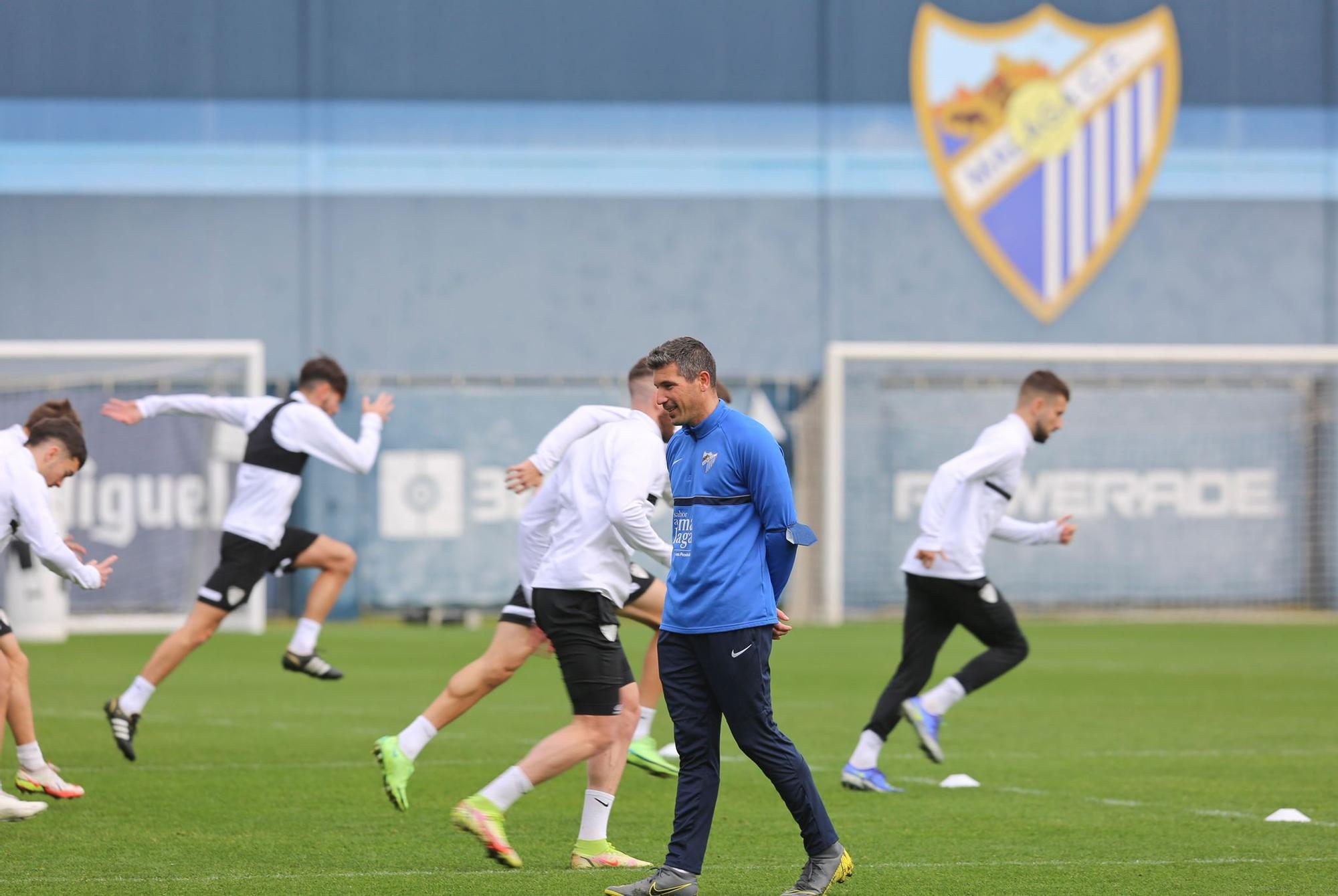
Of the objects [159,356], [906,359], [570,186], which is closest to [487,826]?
[159,356]

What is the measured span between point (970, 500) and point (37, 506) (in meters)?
4.65

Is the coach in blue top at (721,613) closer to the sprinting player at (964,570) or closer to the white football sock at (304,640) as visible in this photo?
the sprinting player at (964,570)

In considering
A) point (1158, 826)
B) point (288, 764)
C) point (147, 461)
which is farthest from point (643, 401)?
point (147, 461)

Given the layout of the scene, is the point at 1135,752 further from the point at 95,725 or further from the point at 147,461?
the point at 147,461

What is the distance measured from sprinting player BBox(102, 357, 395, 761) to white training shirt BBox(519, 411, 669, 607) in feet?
11.3

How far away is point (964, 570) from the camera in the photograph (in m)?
9.12

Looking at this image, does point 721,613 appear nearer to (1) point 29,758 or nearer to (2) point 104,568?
(2) point 104,568

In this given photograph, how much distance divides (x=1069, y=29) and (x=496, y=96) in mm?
8636

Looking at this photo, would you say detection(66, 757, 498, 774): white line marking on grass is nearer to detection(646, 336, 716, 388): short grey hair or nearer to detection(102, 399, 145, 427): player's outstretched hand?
detection(102, 399, 145, 427): player's outstretched hand

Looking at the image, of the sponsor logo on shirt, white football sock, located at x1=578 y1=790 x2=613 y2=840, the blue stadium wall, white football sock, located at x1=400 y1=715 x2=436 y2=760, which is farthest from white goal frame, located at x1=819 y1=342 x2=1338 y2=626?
the sponsor logo on shirt

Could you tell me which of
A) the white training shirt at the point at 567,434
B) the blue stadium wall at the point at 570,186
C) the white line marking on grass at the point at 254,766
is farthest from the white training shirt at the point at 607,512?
the blue stadium wall at the point at 570,186

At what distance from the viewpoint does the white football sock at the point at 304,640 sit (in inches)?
436

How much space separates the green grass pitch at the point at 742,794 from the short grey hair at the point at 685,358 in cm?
188

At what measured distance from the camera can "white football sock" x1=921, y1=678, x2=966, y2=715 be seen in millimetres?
9133
